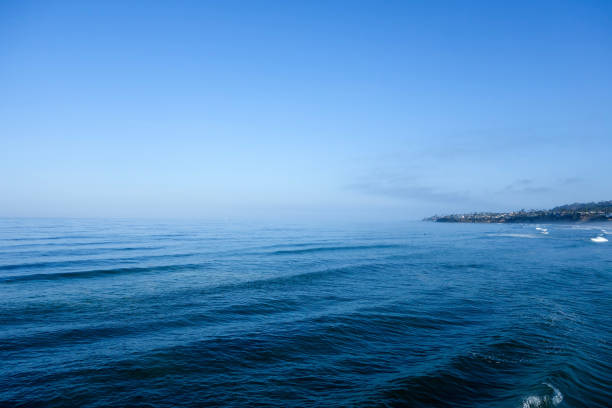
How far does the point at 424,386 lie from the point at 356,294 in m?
11.3

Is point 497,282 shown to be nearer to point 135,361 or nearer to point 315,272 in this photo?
point 315,272

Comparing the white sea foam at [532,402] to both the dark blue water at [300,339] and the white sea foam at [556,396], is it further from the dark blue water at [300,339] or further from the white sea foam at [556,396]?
the white sea foam at [556,396]

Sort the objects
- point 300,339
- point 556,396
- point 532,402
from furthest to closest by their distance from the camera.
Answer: point 300,339
point 556,396
point 532,402

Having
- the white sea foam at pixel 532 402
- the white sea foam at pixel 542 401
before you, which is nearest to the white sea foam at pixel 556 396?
the white sea foam at pixel 542 401

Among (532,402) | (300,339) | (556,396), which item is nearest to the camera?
(532,402)

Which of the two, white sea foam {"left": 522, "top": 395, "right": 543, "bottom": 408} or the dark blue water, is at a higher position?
white sea foam {"left": 522, "top": 395, "right": 543, "bottom": 408}

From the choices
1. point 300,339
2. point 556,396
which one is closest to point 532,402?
point 556,396

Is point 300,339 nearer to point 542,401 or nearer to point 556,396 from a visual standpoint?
point 542,401

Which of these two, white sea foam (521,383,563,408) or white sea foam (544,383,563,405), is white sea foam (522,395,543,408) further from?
white sea foam (544,383,563,405)

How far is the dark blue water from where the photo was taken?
28.0 feet

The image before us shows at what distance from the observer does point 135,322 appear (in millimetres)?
14273

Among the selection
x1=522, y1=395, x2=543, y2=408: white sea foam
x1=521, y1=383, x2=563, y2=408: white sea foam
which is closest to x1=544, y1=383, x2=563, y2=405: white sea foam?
x1=521, y1=383, x2=563, y2=408: white sea foam

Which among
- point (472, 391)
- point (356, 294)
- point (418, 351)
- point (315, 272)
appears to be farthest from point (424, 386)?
point (315, 272)

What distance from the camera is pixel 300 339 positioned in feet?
41.0
